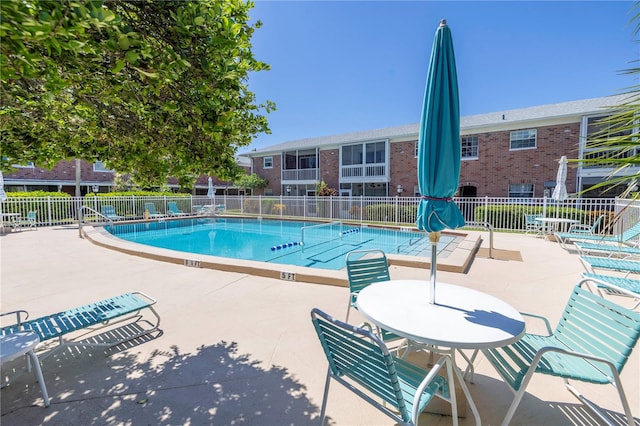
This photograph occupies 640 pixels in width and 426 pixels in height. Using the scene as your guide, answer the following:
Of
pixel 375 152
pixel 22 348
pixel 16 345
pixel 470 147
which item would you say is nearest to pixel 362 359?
pixel 22 348

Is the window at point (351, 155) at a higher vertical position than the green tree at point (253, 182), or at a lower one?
higher

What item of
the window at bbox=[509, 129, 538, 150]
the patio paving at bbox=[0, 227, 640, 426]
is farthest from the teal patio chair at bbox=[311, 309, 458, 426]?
the window at bbox=[509, 129, 538, 150]

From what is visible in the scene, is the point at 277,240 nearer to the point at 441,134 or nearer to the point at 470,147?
the point at 441,134

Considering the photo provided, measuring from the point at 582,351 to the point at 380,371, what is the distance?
1.81m

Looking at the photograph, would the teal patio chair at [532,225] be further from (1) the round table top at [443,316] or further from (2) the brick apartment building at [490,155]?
(1) the round table top at [443,316]

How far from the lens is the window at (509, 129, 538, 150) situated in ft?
51.5

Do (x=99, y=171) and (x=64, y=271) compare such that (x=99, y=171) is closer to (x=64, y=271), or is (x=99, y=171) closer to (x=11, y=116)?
(x=64, y=271)

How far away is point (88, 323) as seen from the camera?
2977 mm

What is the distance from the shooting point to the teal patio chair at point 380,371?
160cm

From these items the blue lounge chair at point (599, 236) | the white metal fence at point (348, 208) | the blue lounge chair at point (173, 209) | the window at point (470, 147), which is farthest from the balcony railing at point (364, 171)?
the blue lounge chair at point (173, 209)

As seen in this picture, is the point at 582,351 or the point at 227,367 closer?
the point at 582,351

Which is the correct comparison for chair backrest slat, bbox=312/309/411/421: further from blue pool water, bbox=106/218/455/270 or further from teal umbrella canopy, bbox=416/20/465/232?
blue pool water, bbox=106/218/455/270

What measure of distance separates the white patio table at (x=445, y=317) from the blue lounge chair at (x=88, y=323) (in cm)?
285

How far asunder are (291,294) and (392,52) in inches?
438
